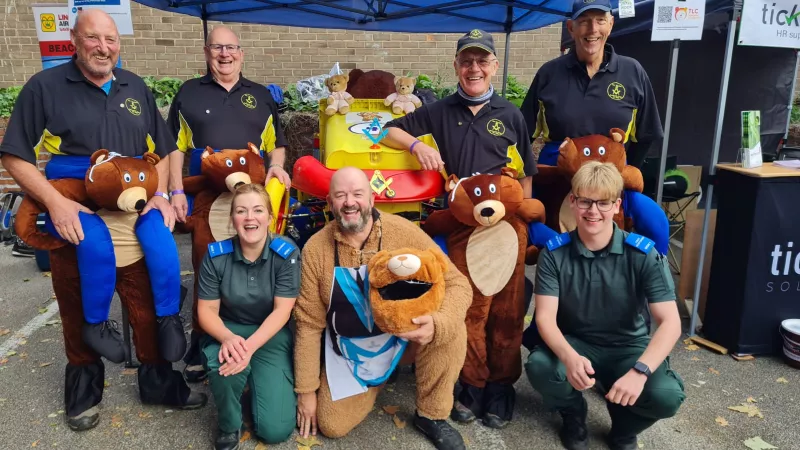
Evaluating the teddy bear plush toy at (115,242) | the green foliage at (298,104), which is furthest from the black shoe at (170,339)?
the green foliage at (298,104)

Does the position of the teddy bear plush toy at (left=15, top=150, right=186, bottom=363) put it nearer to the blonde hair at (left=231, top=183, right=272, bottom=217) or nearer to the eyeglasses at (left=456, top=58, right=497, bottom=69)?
the blonde hair at (left=231, top=183, right=272, bottom=217)

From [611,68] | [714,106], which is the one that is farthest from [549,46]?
[611,68]

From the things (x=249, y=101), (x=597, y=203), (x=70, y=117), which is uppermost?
(x=249, y=101)

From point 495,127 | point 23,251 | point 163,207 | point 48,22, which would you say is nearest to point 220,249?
point 163,207

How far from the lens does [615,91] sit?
Result: 3.25 meters

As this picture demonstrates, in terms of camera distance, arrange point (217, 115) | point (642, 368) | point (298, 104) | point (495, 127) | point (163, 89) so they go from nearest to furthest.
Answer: point (642, 368)
point (495, 127)
point (217, 115)
point (298, 104)
point (163, 89)

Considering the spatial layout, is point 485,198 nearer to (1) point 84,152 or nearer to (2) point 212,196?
(2) point 212,196

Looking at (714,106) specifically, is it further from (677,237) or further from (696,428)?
(696,428)

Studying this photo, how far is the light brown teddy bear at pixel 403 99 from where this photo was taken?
422 cm

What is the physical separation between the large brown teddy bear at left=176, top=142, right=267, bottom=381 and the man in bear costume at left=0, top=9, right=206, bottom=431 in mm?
294

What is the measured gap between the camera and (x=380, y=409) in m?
2.98

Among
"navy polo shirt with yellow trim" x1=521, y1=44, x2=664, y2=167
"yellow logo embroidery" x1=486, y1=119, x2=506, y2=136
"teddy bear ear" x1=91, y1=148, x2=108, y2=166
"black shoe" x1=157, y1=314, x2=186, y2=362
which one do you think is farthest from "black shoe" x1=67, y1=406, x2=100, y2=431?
"navy polo shirt with yellow trim" x1=521, y1=44, x2=664, y2=167

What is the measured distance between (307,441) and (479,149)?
173cm

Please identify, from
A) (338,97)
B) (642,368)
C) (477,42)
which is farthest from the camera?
(338,97)
